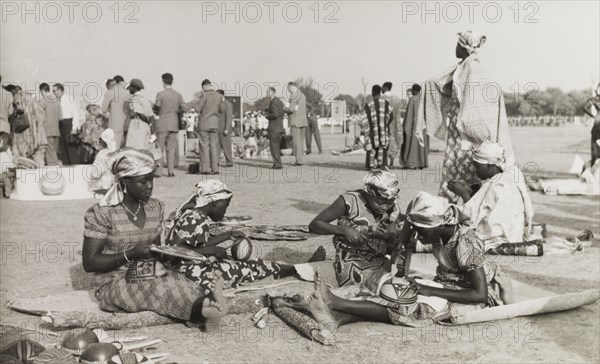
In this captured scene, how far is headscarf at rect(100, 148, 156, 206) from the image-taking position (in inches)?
181

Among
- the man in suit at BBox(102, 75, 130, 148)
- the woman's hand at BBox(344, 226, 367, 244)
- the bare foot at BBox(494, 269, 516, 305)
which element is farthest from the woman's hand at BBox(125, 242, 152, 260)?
the man in suit at BBox(102, 75, 130, 148)

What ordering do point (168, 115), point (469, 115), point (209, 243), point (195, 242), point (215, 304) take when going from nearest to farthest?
1. point (215, 304)
2. point (195, 242)
3. point (209, 243)
4. point (469, 115)
5. point (168, 115)

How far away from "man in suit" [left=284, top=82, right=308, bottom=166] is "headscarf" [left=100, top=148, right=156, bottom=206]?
11.5 meters

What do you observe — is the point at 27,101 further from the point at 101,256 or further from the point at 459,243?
the point at 459,243

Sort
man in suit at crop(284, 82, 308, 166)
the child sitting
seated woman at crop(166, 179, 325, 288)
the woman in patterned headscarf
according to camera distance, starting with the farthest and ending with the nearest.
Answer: the child sitting
man in suit at crop(284, 82, 308, 166)
the woman in patterned headscarf
seated woman at crop(166, 179, 325, 288)

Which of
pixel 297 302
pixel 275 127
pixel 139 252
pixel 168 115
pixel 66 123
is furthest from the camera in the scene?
pixel 275 127

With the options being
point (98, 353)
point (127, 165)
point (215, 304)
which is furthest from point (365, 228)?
point (98, 353)

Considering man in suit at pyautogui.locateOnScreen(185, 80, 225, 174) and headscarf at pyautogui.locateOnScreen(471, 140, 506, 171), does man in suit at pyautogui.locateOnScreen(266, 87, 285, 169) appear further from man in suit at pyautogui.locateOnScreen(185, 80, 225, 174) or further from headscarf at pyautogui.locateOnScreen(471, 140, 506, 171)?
headscarf at pyautogui.locateOnScreen(471, 140, 506, 171)

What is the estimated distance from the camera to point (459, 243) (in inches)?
181

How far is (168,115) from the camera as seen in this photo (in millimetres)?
13781

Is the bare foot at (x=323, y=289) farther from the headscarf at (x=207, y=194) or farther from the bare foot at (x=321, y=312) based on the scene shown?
the headscarf at (x=207, y=194)

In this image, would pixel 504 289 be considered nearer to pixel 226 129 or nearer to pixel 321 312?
pixel 321 312

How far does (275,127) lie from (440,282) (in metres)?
11.2

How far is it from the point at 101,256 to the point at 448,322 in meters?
2.24
